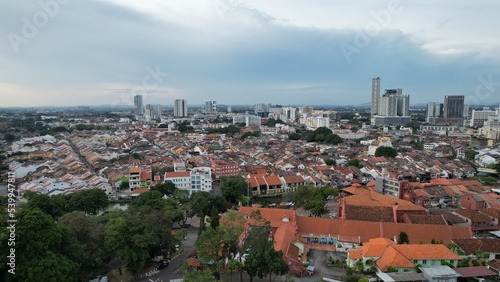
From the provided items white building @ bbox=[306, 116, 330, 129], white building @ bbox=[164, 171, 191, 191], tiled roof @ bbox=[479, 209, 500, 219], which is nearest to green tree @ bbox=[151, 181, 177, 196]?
white building @ bbox=[164, 171, 191, 191]

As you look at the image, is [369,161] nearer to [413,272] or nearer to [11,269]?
[413,272]

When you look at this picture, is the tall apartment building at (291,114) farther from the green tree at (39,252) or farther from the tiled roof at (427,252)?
the green tree at (39,252)

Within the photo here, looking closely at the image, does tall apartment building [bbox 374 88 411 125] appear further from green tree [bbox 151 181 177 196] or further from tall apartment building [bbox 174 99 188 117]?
green tree [bbox 151 181 177 196]

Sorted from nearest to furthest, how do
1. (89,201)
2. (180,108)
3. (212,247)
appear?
1. (212,247)
2. (89,201)
3. (180,108)

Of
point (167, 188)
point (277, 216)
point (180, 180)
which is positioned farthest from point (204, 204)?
point (180, 180)

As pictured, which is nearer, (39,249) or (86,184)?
(39,249)

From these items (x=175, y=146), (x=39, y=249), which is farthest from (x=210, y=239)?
(x=175, y=146)

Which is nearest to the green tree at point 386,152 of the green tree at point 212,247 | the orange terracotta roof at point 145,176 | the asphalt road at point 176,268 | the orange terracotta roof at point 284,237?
the orange terracotta roof at point 145,176

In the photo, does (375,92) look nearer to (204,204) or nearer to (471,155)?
(471,155)

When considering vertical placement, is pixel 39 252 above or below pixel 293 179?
above
